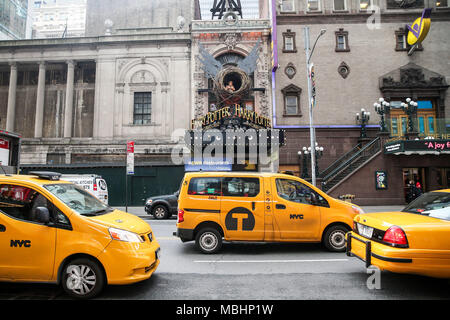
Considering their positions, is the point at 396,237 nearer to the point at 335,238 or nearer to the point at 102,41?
the point at 335,238

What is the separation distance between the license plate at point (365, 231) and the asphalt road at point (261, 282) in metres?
0.85

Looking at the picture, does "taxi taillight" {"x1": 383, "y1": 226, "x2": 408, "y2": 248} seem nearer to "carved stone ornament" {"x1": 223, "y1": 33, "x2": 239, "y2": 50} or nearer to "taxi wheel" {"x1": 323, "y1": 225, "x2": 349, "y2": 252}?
"taxi wheel" {"x1": 323, "y1": 225, "x2": 349, "y2": 252}

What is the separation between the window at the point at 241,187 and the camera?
7238 millimetres

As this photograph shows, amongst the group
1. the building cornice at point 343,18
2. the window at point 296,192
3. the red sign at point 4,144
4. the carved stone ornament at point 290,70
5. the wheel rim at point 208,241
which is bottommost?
the wheel rim at point 208,241

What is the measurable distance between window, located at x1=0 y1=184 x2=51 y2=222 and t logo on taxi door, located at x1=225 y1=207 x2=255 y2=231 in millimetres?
4116

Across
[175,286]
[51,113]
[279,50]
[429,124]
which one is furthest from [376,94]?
[51,113]

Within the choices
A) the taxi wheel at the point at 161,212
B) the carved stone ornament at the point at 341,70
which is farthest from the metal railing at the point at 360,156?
the taxi wheel at the point at 161,212

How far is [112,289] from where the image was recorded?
465cm

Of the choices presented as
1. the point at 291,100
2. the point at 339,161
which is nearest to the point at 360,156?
the point at 339,161

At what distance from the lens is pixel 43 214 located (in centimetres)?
419

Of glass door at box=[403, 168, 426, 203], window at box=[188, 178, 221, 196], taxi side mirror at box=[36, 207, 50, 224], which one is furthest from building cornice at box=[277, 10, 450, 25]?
taxi side mirror at box=[36, 207, 50, 224]

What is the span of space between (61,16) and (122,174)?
396 feet

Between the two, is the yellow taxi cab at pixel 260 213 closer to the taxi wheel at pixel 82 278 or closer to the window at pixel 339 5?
the taxi wheel at pixel 82 278
